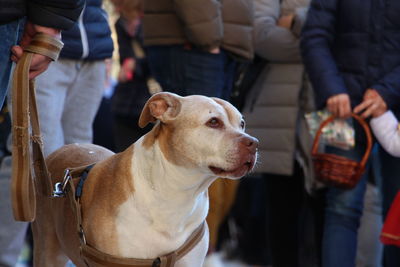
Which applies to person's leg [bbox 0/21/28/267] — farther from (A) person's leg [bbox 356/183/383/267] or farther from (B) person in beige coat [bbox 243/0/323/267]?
(A) person's leg [bbox 356/183/383/267]

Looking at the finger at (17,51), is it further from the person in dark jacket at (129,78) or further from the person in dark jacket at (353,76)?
the person in dark jacket at (129,78)

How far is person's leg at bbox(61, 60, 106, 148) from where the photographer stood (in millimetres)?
4312

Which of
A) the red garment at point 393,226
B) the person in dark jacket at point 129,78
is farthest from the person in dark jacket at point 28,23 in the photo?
the person in dark jacket at point 129,78

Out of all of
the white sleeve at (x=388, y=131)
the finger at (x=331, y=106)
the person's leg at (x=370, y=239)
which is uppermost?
the finger at (x=331, y=106)

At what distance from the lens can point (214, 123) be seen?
10.1 ft

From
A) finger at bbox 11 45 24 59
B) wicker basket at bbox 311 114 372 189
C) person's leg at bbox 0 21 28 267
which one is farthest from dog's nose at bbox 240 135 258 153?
person's leg at bbox 0 21 28 267

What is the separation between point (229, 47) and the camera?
175 inches

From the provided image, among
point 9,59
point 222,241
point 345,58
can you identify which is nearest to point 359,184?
point 345,58

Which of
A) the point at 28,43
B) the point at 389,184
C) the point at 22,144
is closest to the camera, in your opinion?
the point at 22,144

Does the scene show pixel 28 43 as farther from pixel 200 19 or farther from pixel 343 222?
pixel 343 222

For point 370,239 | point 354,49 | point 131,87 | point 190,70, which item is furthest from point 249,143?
point 131,87

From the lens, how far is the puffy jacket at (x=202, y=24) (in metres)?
4.21

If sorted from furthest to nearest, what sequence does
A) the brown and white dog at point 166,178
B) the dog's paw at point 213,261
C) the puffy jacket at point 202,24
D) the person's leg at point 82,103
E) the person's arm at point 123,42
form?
the person's arm at point 123,42, the dog's paw at point 213,261, the person's leg at point 82,103, the puffy jacket at point 202,24, the brown and white dog at point 166,178

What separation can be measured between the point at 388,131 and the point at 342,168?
0.32 meters
